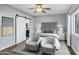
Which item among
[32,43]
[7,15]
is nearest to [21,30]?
[32,43]

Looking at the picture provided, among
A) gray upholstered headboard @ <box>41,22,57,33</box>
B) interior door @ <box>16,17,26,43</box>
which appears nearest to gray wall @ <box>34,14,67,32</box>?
gray upholstered headboard @ <box>41,22,57,33</box>

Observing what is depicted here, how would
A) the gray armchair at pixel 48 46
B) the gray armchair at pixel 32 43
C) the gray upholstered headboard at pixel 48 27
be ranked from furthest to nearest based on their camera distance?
the gray upholstered headboard at pixel 48 27 < the gray armchair at pixel 32 43 < the gray armchair at pixel 48 46

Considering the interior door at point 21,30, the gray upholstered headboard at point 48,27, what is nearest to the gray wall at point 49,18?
the gray upholstered headboard at point 48,27

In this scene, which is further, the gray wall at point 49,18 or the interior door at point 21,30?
the gray wall at point 49,18

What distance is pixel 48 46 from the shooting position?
212cm

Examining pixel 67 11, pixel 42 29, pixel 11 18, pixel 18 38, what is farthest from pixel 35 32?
pixel 67 11

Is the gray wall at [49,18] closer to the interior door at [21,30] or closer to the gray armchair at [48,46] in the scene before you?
the interior door at [21,30]

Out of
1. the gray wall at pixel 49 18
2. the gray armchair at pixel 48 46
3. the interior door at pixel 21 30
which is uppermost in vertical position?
the gray wall at pixel 49 18

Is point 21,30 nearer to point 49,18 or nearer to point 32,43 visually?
point 32,43

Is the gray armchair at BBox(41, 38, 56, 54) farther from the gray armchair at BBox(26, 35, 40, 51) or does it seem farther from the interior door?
the interior door

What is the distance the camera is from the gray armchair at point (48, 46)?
207cm

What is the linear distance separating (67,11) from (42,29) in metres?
0.86
